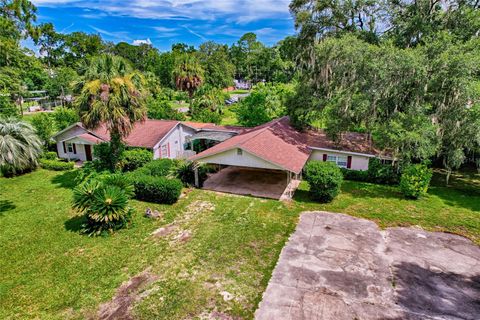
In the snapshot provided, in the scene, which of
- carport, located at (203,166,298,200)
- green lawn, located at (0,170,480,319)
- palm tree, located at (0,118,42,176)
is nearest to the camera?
green lawn, located at (0,170,480,319)

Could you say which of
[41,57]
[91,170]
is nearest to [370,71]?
[91,170]

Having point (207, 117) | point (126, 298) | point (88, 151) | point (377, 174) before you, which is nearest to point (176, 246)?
point (126, 298)

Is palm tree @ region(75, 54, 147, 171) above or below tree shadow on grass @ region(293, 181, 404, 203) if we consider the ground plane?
above

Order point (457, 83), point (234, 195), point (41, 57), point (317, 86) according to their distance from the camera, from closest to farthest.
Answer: point (457, 83) < point (234, 195) < point (317, 86) < point (41, 57)

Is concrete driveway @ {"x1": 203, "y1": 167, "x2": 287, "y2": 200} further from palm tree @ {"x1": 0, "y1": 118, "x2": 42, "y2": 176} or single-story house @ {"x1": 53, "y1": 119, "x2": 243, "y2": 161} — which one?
palm tree @ {"x1": 0, "y1": 118, "x2": 42, "y2": 176}

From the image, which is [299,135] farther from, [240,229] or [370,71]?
[240,229]

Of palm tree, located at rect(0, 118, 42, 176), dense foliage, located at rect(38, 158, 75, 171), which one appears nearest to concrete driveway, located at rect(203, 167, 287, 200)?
dense foliage, located at rect(38, 158, 75, 171)

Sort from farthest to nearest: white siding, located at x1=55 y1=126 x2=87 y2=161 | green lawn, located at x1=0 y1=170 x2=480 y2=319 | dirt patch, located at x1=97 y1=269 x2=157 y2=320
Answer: white siding, located at x1=55 y1=126 x2=87 y2=161 → green lawn, located at x1=0 y1=170 x2=480 y2=319 → dirt patch, located at x1=97 y1=269 x2=157 y2=320

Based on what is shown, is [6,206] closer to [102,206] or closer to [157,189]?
[102,206]
